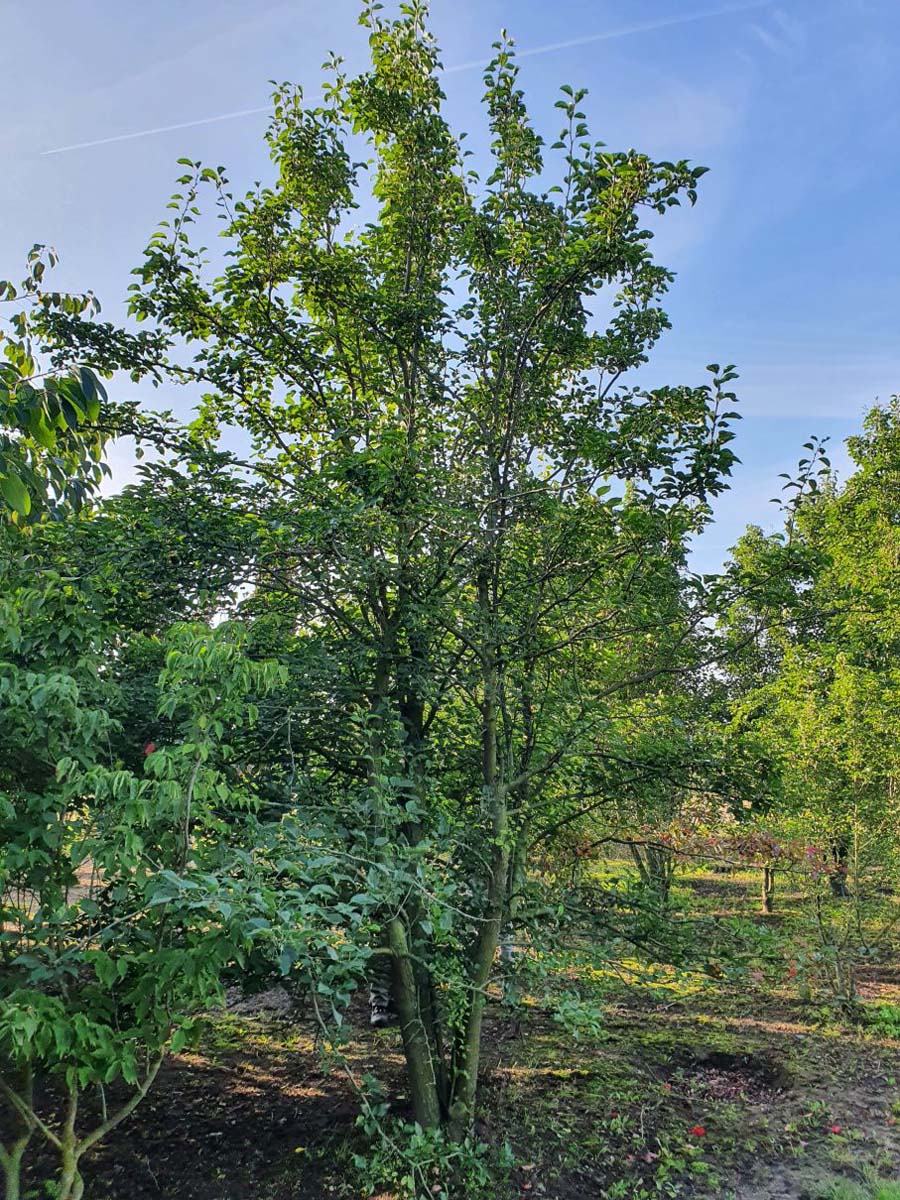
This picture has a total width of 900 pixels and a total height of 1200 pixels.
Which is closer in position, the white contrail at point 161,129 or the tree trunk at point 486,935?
the white contrail at point 161,129

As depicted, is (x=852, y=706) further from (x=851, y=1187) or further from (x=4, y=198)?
(x=4, y=198)

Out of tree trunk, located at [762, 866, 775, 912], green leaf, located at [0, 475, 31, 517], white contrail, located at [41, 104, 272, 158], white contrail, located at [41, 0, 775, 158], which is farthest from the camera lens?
tree trunk, located at [762, 866, 775, 912]

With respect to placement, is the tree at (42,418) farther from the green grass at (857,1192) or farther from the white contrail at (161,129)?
the green grass at (857,1192)

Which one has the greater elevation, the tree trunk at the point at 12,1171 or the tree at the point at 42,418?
the tree at the point at 42,418

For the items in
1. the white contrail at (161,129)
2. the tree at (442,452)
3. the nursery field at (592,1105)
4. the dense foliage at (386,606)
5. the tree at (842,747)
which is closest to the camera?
the dense foliage at (386,606)

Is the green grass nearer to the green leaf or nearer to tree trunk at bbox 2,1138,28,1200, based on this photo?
tree trunk at bbox 2,1138,28,1200

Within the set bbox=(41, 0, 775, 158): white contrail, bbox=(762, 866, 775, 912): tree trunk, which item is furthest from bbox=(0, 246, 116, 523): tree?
bbox=(762, 866, 775, 912): tree trunk

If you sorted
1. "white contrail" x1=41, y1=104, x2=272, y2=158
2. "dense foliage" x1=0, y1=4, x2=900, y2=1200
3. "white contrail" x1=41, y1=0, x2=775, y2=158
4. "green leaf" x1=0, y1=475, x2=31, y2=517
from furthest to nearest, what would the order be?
1. "white contrail" x1=41, y1=0, x2=775, y2=158
2. "white contrail" x1=41, y1=104, x2=272, y2=158
3. "dense foliage" x1=0, y1=4, x2=900, y2=1200
4. "green leaf" x1=0, y1=475, x2=31, y2=517

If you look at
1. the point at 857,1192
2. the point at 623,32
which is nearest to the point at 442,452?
the point at 623,32

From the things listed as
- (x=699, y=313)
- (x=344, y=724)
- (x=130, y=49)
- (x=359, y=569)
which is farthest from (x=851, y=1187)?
(x=130, y=49)

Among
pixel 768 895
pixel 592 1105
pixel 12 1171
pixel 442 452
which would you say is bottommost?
pixel 592 1105

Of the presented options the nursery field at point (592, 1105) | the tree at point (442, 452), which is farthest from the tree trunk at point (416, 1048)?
the nursery field at point (592, 1105)

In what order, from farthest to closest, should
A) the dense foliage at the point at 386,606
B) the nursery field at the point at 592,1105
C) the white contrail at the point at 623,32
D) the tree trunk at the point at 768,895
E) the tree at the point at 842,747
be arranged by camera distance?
the tree trunk at the point at 768,895 < the tree at the point at 842,747 < the white contrail at the point at 623,32 < the nursery field at the point at 592,1105 < the dense foliage at the point at 386,606

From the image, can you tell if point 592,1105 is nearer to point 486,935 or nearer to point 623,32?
point 486,935
